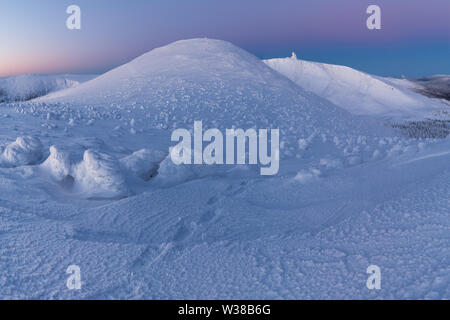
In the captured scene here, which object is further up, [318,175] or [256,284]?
[318,175]

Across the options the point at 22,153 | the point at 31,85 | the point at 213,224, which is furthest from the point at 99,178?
the point at 31,85

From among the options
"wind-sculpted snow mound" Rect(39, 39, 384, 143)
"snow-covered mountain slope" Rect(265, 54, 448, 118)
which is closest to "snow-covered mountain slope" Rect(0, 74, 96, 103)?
"snow-covered mountain slope" Rect(265, 54, 448, 118)

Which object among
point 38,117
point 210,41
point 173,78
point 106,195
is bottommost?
point 106,195

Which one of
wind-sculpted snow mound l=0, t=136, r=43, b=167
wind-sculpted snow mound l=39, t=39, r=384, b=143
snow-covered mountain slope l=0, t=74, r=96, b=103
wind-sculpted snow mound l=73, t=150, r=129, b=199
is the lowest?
wind-sculpted snow mound l=73, t=150, r=129, b=199

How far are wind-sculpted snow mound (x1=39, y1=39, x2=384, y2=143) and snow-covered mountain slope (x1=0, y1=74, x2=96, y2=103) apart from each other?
314 feet

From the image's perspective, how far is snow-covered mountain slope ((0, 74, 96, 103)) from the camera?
10244 cm

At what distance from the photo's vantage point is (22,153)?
15.8 feet

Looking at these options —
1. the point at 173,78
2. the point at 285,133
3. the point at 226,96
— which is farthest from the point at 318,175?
the point at 173,78

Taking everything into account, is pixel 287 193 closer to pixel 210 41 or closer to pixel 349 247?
pixel 349 247

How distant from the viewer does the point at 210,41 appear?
2114 centimetres

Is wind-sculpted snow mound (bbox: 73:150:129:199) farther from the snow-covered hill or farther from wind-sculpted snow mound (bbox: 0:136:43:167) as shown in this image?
wind-sculpted snow mound (bbox: 0:136:43:167)

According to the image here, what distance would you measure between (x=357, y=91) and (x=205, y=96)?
2960 cm

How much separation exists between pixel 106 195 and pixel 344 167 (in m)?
4.25

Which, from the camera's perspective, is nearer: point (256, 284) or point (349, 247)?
point (256, 284)
